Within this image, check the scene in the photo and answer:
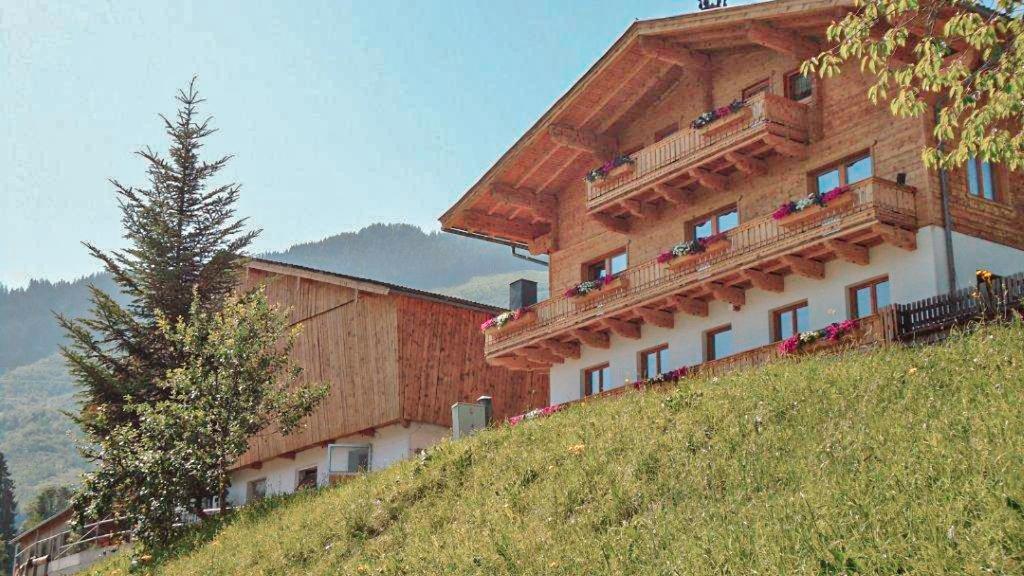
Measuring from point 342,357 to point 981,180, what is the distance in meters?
21.6

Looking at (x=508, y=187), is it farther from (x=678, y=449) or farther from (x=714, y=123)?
(x=678, y=449)

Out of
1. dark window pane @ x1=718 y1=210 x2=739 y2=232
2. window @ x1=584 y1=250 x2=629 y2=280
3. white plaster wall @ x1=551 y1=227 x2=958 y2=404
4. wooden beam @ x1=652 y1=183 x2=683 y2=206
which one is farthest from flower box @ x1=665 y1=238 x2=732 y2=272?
window @ x1=584 y1=250 x2=629 y2=280

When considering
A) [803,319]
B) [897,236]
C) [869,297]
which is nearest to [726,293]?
[803,319]

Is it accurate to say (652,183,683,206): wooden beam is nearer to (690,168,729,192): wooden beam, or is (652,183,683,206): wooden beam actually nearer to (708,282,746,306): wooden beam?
(690,168,729,192): wooden beam

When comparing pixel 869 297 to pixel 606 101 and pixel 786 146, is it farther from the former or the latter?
pixel 606 101

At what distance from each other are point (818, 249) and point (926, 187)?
251 cm

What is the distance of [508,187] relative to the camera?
119ft

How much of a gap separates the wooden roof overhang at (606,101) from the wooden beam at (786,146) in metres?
2.22

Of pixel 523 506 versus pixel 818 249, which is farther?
pixel 818 249

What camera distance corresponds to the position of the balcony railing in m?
27.1

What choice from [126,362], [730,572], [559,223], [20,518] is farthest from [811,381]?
[20,518]

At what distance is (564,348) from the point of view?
33719mm

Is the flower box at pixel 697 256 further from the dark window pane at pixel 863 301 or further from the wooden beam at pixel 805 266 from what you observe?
the dark window pane at pixel 863 301

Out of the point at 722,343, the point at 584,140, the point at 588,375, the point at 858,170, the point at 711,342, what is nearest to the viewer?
the point at 858,170
